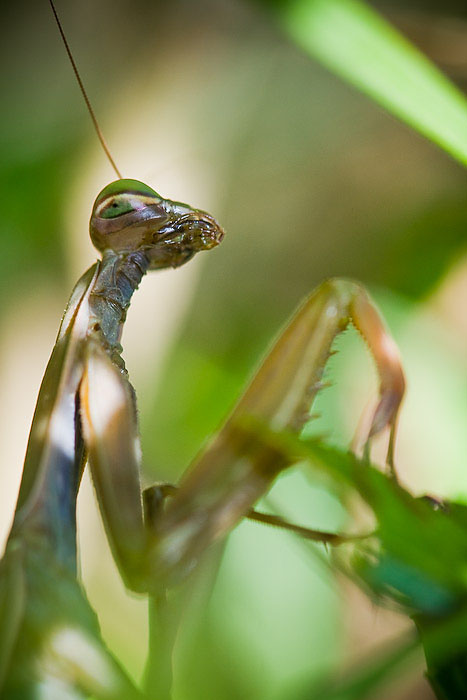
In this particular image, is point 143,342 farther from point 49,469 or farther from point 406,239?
point 49,469

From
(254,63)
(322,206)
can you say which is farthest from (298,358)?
(254,63)

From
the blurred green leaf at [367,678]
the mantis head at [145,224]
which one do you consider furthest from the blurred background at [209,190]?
the blurred green leaf at [367,678]

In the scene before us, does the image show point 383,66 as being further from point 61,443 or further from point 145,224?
point 61,443

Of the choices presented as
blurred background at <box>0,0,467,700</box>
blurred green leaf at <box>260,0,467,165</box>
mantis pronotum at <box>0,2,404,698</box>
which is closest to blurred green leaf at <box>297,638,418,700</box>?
mantis pronotum at <box>0,2,404,698</box>

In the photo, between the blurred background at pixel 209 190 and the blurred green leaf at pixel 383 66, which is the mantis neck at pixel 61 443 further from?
the blurred background at pixel 209 190

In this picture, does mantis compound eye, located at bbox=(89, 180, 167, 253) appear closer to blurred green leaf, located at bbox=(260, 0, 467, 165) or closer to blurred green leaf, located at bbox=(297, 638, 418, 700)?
blurred green leaf, located at bbox=(260, 0, 467, 165)
